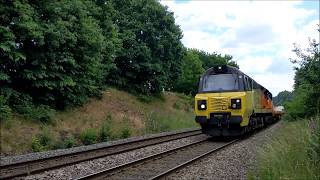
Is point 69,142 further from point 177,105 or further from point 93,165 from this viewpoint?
point 177,105

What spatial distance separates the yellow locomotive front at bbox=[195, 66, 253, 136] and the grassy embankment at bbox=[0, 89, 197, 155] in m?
5.36

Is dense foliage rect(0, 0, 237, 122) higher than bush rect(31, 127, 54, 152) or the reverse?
higher

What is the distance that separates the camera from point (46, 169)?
11648 millimetres

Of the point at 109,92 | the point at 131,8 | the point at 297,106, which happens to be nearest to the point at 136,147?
the point at 297,106

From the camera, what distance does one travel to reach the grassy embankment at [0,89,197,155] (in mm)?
18266

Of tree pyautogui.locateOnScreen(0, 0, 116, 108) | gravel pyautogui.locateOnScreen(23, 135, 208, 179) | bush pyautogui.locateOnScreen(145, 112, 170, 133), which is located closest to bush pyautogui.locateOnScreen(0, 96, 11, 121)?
tree pyautogui.locateOnScreen(0, 0, 116, 108)

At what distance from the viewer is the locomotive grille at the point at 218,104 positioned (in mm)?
19875

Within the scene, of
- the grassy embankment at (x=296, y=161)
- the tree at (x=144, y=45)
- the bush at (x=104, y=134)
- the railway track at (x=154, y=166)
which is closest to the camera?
the grassy embankment at (x=296, y=161)

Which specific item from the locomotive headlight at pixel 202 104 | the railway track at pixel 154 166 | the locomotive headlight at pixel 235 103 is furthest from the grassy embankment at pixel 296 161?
the locomotive headlight at pixel 202 104

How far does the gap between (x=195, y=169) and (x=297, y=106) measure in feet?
50.2

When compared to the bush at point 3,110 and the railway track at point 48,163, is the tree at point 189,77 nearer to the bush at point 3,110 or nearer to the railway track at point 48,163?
the bush at point 3,110

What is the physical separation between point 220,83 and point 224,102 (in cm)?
122

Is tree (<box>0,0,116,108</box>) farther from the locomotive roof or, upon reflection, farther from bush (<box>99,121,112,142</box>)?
the locomotive roof

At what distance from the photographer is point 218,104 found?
1998 cm
